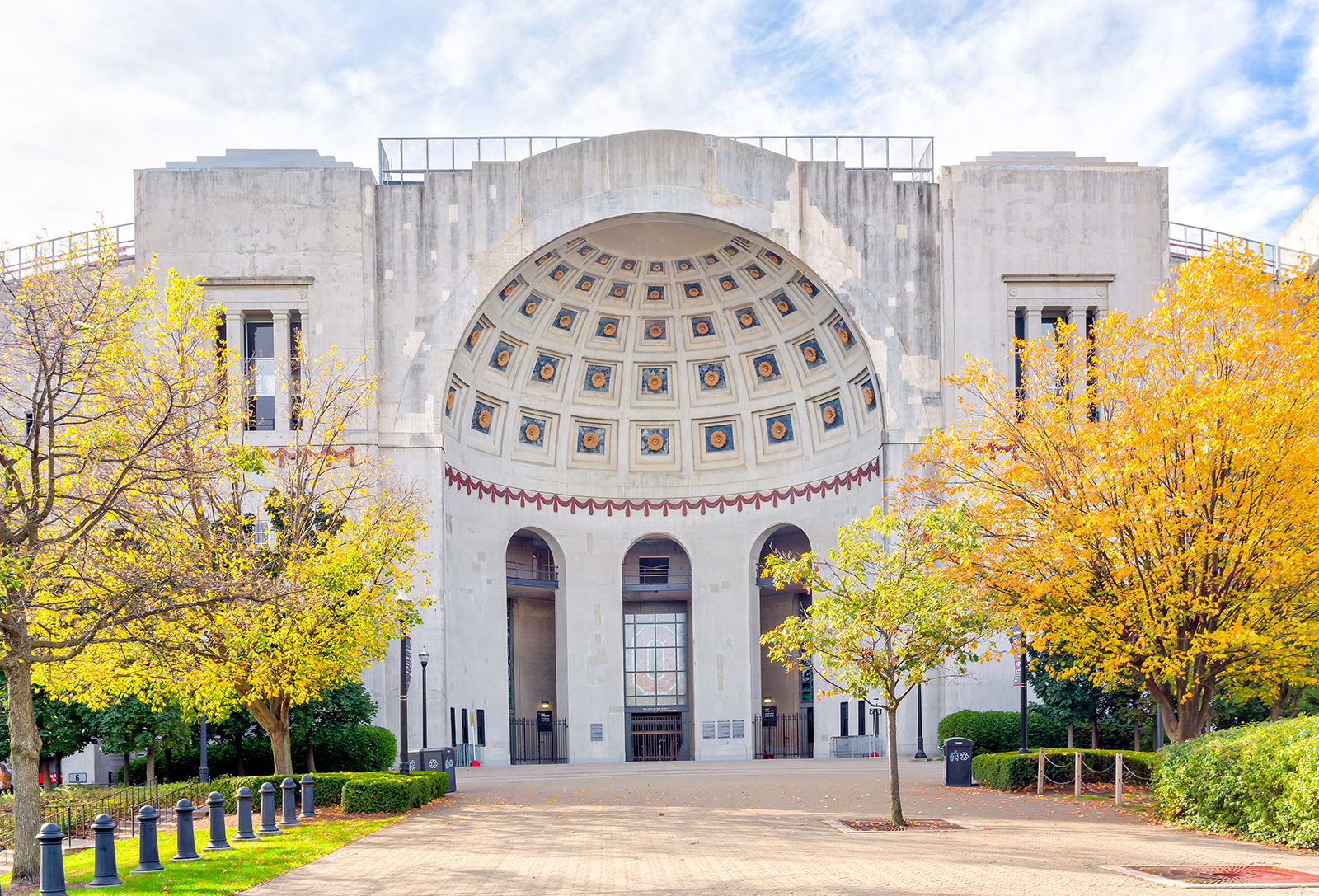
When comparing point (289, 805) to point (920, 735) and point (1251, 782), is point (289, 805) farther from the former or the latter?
point (920, 735)

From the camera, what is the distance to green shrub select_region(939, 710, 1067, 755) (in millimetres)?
32969

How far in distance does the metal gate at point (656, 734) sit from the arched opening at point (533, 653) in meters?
3.26

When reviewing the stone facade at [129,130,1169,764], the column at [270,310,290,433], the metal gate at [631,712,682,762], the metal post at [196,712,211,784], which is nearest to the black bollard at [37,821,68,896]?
the metal post at [196,712,211,784]

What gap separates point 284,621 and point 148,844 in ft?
26.4

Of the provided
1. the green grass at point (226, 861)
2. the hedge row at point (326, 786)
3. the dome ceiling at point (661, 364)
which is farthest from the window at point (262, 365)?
the green grass at point (226, 861)

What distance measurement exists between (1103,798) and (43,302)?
19.6 m

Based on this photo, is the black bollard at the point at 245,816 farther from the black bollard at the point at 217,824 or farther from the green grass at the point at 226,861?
the black bollard at the point at 217,824

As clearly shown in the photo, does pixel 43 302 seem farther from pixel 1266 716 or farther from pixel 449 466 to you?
pixel 1266 716

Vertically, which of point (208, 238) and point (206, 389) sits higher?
point (208, 238)

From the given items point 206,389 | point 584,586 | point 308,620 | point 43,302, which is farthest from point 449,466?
point 43,302

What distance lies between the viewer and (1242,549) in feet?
63.8

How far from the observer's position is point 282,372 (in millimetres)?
36781

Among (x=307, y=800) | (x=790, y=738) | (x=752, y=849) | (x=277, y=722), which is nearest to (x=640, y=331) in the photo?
(x=790, y=738)

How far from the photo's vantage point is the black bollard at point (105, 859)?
12.8 meters
